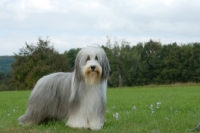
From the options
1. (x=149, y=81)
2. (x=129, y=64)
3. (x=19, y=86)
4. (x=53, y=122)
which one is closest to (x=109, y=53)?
(x=129, y=64)

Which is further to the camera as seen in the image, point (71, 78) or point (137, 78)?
point (137, 78)

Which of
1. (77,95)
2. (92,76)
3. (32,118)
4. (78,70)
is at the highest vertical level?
(78,70)

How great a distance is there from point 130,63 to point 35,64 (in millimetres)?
16826

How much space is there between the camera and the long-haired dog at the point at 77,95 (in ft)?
Result: 23.8

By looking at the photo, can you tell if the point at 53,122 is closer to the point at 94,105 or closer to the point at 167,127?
the point at 94,105

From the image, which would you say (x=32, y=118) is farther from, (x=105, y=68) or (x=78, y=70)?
(x=105, y=68)

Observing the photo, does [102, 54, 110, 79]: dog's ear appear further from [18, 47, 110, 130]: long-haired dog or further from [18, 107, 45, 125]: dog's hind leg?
[18, 107, 45, 125]: dog's hind leg

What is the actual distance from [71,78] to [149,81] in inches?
2377

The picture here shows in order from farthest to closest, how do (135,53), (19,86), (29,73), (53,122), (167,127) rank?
(135,53), (19,86), (29,73), (53,122), (167,127)

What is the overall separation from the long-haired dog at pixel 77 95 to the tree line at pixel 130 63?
1726 inches

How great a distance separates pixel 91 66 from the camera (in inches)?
277

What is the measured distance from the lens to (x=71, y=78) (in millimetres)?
7801

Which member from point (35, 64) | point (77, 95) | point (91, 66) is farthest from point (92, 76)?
point (35, 64)

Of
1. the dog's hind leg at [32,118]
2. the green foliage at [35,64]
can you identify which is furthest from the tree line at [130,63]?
the dog's hind leg at [32,118]
